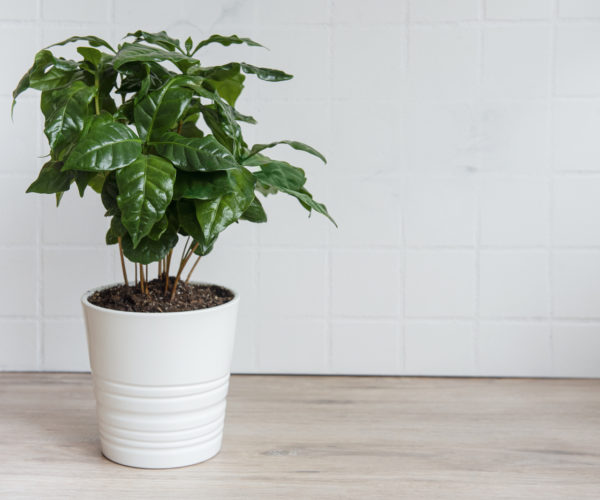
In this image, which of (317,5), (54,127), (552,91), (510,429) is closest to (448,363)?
(510,429)

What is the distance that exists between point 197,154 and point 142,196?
0.10 metres

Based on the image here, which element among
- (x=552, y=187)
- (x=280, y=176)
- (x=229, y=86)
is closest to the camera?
(x=280, y=176)

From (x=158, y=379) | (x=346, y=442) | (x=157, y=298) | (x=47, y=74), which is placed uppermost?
(x=47, y=74)

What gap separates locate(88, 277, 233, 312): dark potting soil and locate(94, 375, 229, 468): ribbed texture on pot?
0.12 meters

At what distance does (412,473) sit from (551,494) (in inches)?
7.8

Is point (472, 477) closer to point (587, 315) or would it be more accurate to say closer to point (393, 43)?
point (587, 315)

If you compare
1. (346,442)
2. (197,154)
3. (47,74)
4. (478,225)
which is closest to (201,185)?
(197,154)

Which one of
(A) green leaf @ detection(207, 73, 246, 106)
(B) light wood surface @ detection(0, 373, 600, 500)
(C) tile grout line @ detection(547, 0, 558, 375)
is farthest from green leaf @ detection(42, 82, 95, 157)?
(C) tile grout line @ detection(547, 0, 558, 375)

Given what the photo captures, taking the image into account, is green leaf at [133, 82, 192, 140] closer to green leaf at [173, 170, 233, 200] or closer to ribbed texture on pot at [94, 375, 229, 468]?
green leaf at [173, 170, 233, 200]

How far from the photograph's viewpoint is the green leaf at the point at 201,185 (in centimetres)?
85

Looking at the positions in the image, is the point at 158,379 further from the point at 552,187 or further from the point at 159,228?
the point at 552,187

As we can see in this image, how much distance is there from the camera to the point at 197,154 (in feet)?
2.77

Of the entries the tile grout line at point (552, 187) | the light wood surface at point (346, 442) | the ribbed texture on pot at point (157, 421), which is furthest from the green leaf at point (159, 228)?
the tile grout line at point (552, 187)

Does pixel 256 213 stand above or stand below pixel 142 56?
below
